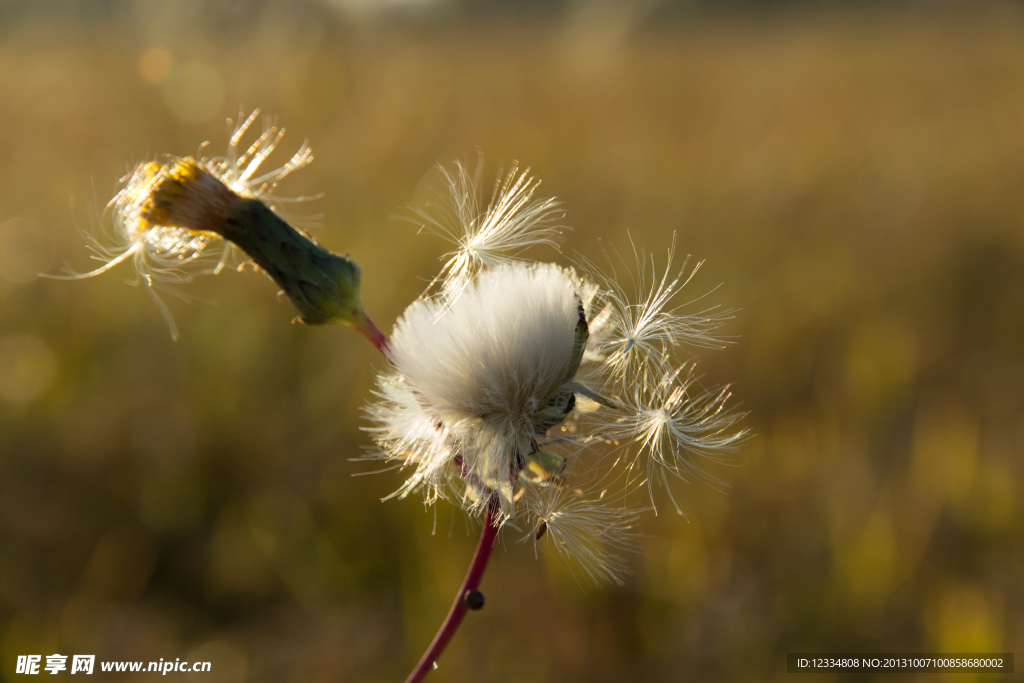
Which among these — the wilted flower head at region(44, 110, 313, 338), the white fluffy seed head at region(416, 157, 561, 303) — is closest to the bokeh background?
the white fluffy seed head at region(416, 157, 561, 303)

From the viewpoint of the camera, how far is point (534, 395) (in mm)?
996

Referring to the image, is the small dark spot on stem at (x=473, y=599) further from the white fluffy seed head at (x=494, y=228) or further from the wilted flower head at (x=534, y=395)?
the white fluffy seed head at (x=494, y=228)

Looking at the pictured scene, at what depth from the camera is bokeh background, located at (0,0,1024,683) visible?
88.0 inches

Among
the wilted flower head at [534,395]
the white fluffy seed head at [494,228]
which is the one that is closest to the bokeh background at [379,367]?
the wilted flower head at [534,395]

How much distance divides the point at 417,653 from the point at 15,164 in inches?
158

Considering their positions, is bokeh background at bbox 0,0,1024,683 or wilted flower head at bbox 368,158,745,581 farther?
bokeh background at bbox 0,0,1024,683

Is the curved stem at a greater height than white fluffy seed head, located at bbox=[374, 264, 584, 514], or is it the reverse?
white fluffy seed head, located at bbox=[374, 264, 584, 514]

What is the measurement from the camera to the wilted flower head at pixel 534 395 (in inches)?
38.6

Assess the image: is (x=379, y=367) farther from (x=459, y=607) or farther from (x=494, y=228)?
(x=459, y=607)

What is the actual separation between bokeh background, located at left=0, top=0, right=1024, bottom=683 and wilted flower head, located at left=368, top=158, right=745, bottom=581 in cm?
21

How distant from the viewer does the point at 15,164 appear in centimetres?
430

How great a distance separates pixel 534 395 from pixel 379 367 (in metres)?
1.99

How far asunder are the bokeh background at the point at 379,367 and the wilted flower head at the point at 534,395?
0.70ft

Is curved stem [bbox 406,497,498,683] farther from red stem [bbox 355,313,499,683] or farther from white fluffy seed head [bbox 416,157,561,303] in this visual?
white fluffy seed head [bbox 416,157,561,303]
